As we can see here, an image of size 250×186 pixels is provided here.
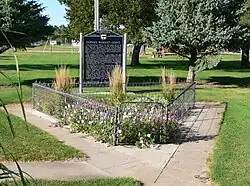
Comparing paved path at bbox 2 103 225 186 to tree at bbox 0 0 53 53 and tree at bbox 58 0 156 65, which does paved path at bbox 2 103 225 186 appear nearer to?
tree at bbox 0 0 53 53

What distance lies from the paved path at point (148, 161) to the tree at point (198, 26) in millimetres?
9904

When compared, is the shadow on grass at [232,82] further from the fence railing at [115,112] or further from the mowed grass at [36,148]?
the mowed grass at [36,148]

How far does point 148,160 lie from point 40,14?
14.8 metres

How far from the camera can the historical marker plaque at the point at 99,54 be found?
48.9 ft

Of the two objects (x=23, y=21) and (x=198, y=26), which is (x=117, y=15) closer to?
(x=198, y=26)

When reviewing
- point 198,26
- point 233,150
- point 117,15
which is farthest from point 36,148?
point 117,15

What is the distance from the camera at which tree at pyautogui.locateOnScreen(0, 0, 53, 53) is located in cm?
1845

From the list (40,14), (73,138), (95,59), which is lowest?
(73,138)

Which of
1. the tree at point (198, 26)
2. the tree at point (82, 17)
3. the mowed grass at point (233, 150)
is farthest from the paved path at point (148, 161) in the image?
the tree at point (82, 17)

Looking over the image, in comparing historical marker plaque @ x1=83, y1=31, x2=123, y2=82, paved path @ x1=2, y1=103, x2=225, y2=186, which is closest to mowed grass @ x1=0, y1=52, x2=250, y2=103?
historical marker plaque @ x1=83, y1=31, x2=123, y2=82

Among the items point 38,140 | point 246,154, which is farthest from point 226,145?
point 38,140

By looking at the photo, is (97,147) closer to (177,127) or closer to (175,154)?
(175,154)

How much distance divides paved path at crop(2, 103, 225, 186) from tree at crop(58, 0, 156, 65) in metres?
21.6

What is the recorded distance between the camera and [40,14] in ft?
67.8
